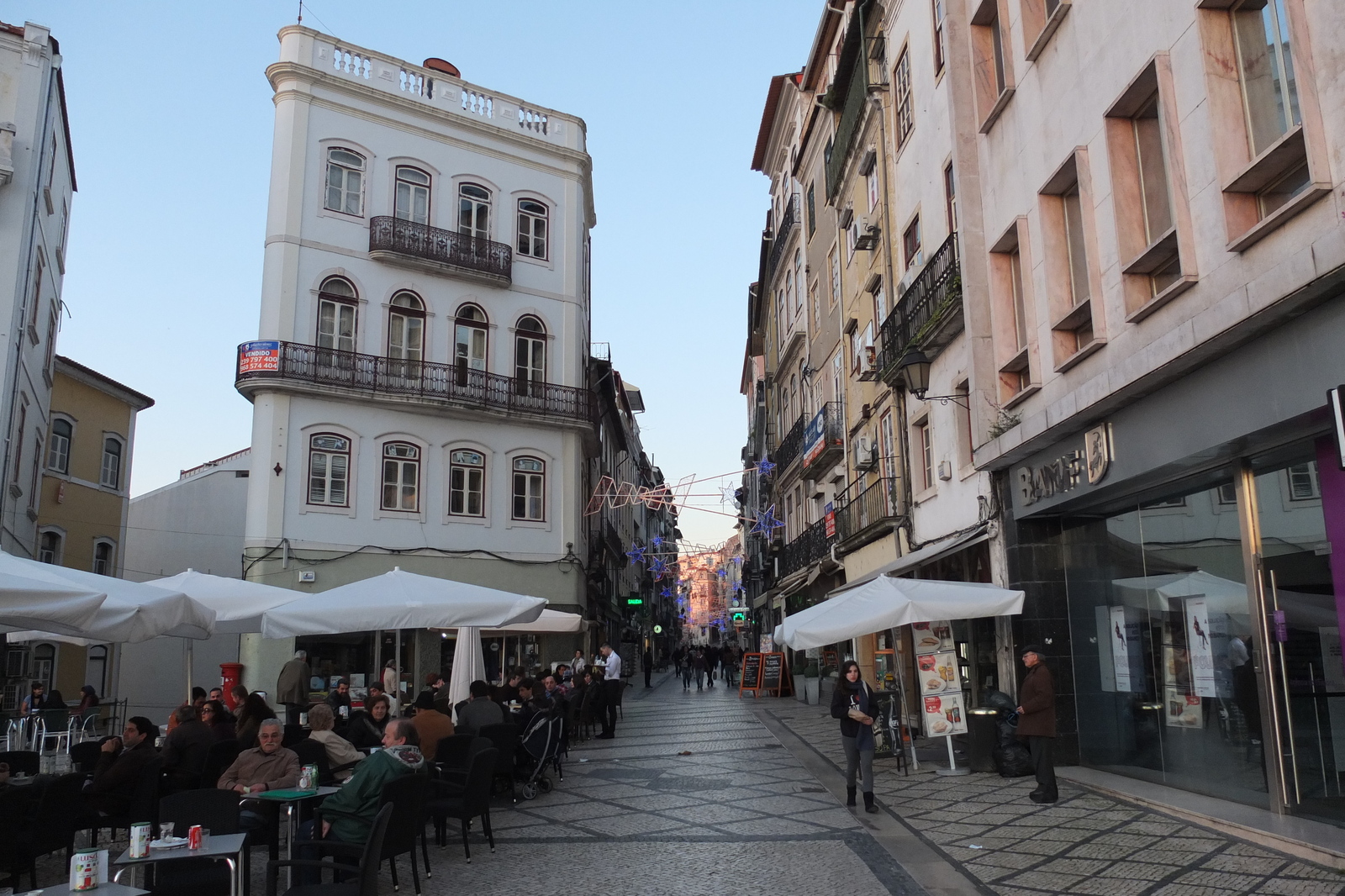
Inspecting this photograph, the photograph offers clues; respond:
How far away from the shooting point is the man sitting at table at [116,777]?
842 centimetres

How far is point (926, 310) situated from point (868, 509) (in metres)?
6.05

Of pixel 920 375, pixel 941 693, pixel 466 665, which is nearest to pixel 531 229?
pixel 466 665

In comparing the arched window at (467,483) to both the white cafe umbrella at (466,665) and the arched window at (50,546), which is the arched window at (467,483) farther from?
the white cafe umbrella at (466,665)

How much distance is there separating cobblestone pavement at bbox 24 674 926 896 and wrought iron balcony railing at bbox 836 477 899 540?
5.69 m

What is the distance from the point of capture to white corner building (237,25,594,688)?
80.5 ft

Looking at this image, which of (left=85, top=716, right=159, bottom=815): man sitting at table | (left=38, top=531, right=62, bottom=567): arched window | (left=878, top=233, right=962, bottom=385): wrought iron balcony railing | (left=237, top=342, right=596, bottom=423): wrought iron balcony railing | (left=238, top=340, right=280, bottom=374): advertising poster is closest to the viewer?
(left=85, top=716, right=159, bottom=815): man sitting at table

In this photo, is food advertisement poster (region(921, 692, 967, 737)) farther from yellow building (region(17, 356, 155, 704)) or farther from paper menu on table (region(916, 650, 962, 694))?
yellow building (region(17, 356, 155, 704))

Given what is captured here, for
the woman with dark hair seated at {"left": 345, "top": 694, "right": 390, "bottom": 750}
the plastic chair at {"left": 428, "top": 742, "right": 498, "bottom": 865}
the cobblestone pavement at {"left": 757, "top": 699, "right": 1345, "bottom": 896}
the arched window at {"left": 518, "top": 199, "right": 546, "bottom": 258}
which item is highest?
the arched window at {"left": 518, "top": 199, "right": 546, "bottom": 258}

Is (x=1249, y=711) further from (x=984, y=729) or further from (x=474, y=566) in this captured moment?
(x=474, y=566)

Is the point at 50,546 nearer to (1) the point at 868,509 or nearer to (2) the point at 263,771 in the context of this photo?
(1) the point at 868,509

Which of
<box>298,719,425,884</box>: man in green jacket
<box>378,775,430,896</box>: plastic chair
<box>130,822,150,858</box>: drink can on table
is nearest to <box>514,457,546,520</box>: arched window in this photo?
<box>298,719,425,884</box>: man in green jacket

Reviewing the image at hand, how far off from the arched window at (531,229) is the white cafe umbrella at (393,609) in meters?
17.6

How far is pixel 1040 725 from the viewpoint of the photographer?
10.5m

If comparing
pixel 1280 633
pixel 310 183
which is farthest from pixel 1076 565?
pixel 310 183
